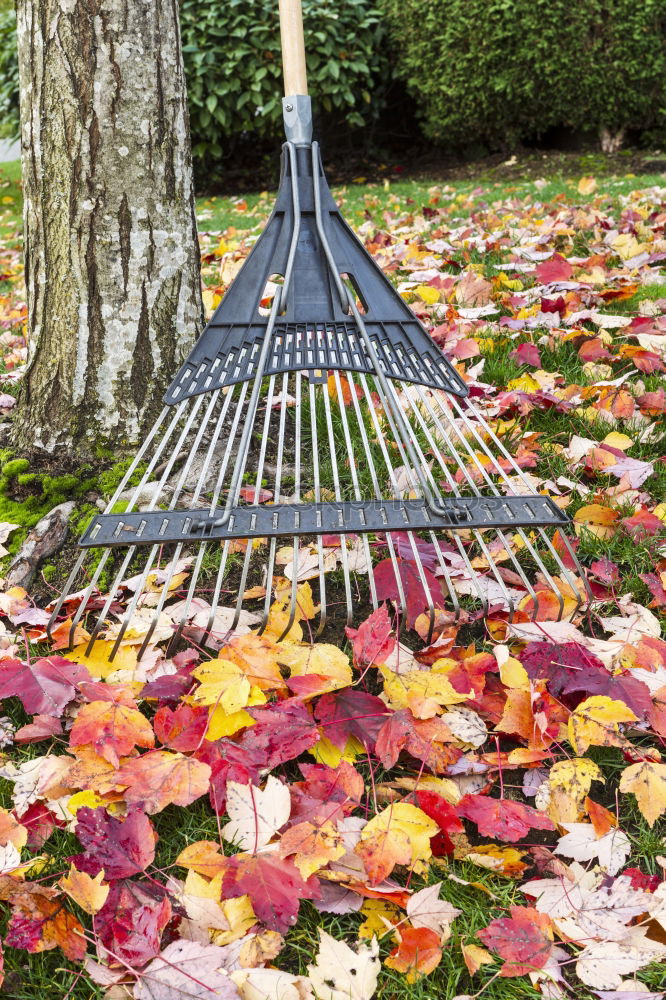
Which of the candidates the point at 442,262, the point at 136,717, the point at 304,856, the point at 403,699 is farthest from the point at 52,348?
the point at 442,262

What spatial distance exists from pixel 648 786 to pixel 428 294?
1.96 m

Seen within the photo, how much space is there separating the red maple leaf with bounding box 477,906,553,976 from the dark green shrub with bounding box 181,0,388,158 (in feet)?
20.8

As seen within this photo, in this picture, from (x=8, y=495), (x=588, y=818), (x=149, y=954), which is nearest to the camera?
(x=149, y=954)

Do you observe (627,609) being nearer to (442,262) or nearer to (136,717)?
(136,717)

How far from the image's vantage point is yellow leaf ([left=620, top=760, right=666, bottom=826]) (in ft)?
3.49

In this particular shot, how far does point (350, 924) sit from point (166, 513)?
67 cm

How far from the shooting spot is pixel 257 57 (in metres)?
6.03

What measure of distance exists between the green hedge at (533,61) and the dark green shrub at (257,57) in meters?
0.36

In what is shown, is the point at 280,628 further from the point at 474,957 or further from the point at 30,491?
the point at 30,491

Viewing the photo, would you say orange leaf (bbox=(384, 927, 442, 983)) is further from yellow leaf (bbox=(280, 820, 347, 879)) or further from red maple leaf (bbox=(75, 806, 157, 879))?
red maple leaf (bbox=(75, 806, 157, 879))

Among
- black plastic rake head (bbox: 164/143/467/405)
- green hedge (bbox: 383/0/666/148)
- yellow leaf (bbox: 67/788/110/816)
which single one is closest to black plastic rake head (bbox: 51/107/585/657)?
black plastic rake head (bbox: 164/143/467/405)

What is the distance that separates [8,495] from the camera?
1.76 metres

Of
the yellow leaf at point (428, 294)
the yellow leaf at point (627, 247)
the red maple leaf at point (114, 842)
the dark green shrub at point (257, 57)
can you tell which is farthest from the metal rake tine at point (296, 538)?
the dark green shrub at point (257, 57)

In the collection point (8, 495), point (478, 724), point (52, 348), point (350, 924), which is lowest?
point (350, 924)
